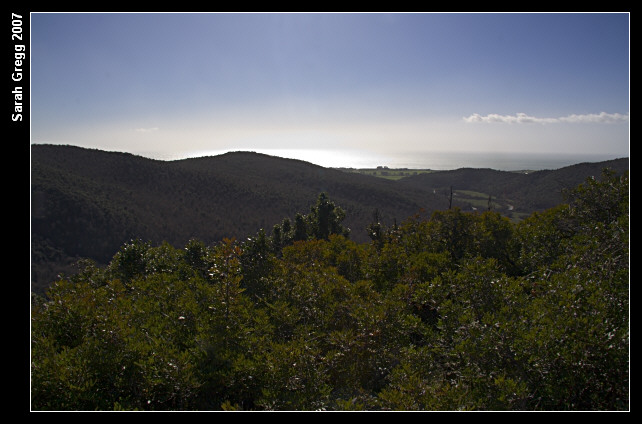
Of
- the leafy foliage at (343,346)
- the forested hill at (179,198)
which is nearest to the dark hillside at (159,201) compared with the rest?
the forested hill at (179,198)

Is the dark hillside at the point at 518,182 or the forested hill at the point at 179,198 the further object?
the dark hillside at the point at 518,182

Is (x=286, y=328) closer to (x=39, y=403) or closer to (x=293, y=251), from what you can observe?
(x=39, y=403)

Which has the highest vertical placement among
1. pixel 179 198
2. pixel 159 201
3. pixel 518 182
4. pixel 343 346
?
pixel 518 182

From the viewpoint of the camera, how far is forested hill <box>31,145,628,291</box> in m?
37.2

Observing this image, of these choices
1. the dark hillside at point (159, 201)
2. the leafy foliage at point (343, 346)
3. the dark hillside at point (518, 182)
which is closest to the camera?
the leafy foliage at point (343, 346)

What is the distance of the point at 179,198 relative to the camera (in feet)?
165

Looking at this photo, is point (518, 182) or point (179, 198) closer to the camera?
point (179, 198)

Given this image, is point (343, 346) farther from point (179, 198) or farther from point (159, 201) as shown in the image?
point (179, 198)

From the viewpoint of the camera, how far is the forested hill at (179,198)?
37156 mm

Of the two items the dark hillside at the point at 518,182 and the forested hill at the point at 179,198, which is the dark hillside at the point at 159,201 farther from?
the dark hillside at the point at 518,182

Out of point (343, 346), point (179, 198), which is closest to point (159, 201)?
point (179, 198)

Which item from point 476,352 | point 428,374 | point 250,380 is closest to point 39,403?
point 250,380

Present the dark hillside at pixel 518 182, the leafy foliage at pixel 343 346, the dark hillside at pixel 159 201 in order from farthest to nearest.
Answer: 1. the dark hillside at pixel 518 182
2. the dark hillside at pixel 159 201
3. the leafy foliage at pixel 343 346

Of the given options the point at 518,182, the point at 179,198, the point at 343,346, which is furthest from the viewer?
the point at 518,182
